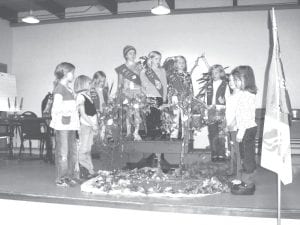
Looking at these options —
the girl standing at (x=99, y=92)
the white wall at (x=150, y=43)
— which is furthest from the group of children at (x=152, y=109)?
the white wall at (x=150, y=43)

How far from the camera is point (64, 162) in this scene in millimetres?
4188

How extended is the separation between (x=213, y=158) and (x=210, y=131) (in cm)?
43

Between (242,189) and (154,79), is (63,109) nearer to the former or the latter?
(154,79)

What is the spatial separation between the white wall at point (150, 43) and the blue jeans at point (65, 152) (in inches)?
168

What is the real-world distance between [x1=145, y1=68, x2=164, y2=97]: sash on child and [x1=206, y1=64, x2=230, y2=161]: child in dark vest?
2.50ft

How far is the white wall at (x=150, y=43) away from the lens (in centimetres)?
762

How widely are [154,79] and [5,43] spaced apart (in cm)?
525

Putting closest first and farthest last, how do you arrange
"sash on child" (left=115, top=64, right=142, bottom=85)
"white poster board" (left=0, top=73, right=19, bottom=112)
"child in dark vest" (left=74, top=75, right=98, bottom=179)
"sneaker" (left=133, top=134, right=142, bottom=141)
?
"child in dark vest" (left=74, top=75, right=98, bottom=179)
"sneaker" (left=133, top=134, right=142, bottom=141)
"sash on child" (left=115, top=64, right=142, bottom=85)
"white poster board" (left=0, top=73, right=19, bottom=112)

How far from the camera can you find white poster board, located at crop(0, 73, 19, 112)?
8.39 meters

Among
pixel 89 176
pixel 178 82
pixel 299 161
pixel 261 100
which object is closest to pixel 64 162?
pixel 89 176

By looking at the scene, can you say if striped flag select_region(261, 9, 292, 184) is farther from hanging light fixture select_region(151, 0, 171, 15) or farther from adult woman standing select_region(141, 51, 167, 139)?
hanging light fixture select_region(151, 0, 171, 15)

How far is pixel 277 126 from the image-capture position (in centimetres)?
291

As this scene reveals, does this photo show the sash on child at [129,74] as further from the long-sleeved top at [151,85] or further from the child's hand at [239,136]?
the child's hand at [239,136]

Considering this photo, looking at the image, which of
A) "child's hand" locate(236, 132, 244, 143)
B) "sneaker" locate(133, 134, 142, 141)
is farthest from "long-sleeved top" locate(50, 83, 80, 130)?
"child's hand" locate(236, 132, 244, 143)
